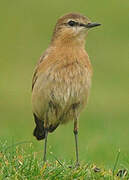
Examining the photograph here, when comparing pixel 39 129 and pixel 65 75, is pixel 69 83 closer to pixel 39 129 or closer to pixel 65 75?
pixel 65 75

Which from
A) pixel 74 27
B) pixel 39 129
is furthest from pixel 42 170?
pixel 39 129

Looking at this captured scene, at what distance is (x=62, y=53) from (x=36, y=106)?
34.9 inches

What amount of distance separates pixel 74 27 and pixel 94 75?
1366cm

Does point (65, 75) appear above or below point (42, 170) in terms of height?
above

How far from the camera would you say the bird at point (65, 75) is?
923 centimetres

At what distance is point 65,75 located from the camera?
363 inches

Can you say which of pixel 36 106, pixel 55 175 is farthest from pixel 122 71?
pixel 55 175

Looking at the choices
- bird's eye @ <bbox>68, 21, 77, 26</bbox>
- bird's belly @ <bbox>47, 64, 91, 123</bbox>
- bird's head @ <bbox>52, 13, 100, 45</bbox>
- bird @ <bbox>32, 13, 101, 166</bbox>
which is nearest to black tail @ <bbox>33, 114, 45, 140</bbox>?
Result: bird @ <bbox>32, 13, 101, 166</bbox>

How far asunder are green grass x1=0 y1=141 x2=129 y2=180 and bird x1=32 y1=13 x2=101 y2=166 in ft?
3.89

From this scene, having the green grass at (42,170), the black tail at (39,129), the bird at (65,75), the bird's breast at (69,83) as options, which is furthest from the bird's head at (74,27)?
the green grass at (42,170)

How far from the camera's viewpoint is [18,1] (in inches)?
1256

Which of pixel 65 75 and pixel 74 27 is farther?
pixel 74 27

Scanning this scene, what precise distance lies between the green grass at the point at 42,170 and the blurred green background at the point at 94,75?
0.82m

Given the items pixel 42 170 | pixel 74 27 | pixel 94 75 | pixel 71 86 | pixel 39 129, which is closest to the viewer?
pixel 42 170
